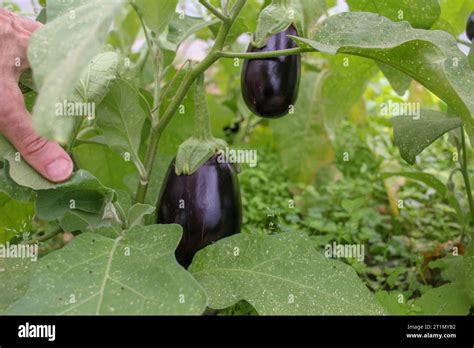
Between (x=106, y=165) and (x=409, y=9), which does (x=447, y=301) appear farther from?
(x=106, y=165)

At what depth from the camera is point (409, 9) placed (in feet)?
3.47

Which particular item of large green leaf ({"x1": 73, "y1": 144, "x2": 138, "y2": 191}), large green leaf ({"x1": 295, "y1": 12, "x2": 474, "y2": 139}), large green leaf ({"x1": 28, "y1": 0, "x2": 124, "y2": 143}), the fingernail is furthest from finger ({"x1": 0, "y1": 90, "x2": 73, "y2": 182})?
large green leaf ({"x1": 73, "y1": 144, "x2": 138, "y2": 191})

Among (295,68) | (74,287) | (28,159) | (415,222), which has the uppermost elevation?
(295,68)

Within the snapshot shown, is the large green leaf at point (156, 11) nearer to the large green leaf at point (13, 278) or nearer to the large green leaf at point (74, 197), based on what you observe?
the large green leaf at point (74, 197)

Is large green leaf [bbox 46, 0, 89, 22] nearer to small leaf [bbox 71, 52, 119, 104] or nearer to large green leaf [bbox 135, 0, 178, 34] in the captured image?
small leaf [bbox 71, 52, 119, 104]

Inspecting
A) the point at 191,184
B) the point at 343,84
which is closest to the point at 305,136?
the point at 343,84

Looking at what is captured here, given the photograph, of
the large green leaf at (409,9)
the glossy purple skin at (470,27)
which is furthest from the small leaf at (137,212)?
the glossy purple skin at (470,27)

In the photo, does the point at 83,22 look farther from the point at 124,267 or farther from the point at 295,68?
the point at 295,68

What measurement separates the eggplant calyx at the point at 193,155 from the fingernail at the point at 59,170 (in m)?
0.17

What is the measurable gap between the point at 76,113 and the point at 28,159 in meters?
0.08

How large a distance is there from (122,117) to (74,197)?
14 centimetres

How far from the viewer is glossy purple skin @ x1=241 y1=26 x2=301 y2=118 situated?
0.97 m

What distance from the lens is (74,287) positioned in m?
0.73
